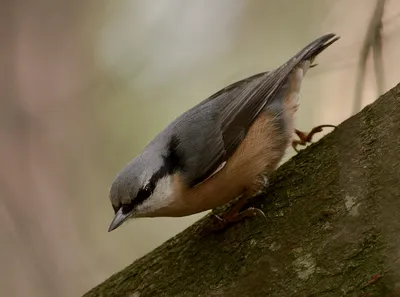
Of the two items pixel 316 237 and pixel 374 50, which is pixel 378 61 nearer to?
pixel 374 50

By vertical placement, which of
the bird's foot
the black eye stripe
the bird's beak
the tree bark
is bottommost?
the tree bark

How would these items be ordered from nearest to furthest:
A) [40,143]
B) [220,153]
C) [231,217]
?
[231,217] < [220,153] < [40,143]

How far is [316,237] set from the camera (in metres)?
1.55

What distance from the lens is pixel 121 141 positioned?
134 inches

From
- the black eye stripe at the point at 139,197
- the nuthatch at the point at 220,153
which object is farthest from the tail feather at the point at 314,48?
the black eye stripe at the point at 139,197

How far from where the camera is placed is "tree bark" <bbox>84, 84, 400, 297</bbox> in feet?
4.73

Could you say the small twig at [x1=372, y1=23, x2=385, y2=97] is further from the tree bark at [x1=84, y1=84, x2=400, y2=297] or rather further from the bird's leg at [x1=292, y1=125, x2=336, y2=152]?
the bird's leg at [x1=292, y1=125, x2=336, y2=152]

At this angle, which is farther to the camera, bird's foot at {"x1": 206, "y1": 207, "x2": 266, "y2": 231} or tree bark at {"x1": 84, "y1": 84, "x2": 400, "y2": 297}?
bird's foot at {"x1": 206, "y1": 207, "x2": 266, "y2": 231}

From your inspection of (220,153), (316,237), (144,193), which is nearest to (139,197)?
(144,193)

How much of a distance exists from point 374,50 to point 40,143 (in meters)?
2.58

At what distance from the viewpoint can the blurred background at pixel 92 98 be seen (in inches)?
119

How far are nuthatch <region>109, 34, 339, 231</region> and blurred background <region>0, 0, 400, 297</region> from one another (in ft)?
1.82

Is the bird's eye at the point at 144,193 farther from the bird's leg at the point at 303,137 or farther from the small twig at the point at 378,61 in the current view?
the small twig at the point at 378,61

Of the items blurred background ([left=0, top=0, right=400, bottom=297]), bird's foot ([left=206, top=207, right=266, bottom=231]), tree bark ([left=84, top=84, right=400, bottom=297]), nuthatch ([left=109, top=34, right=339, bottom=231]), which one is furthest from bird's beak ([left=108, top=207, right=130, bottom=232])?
blurred background ([left=0, top=0, right=400, bottom=297])
